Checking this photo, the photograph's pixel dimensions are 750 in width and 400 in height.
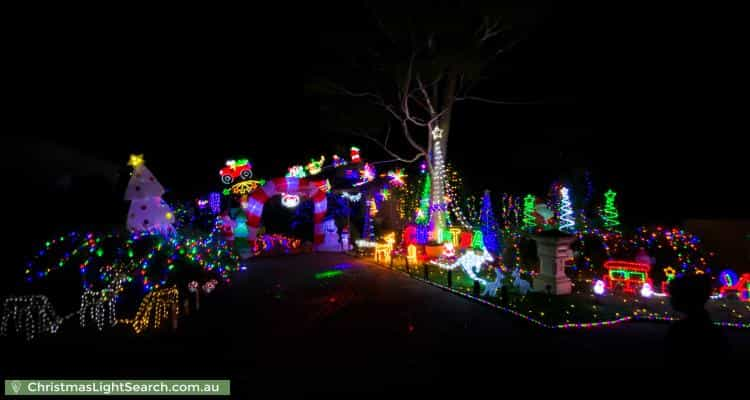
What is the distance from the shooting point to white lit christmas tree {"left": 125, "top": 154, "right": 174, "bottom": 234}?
823 centimetres

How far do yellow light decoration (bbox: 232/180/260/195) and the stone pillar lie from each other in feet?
41.6

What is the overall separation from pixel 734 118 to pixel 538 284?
8147 mm

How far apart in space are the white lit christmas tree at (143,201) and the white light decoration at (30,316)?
289cm

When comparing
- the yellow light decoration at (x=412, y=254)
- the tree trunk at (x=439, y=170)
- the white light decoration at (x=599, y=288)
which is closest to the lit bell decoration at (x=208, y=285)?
the yellow light decoration at (x=412, y=254)

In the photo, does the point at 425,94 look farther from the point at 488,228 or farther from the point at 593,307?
the point at 593,307

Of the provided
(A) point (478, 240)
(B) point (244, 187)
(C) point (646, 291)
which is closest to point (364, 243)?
(A) point (478, 240)

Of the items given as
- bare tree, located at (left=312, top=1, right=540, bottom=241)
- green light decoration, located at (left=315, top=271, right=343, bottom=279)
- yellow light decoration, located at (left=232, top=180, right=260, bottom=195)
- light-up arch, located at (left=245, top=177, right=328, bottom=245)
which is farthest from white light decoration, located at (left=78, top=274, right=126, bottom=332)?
yellow light decoration, located at (left=232, top=180, right=260, bottom=195)

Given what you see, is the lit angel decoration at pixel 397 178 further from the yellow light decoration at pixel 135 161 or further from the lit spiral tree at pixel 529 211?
the yellow light decoration at pixel 135 161

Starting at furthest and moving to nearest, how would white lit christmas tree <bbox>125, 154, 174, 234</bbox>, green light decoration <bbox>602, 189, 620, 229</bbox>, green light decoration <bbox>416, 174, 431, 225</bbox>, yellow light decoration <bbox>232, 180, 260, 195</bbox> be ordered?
1. yellow light decoration <bbox>232, 180, 260, 195</bbox>
2. green light decoration <bbox>416, 174, 431, 225</bbox>
3. green light decoration <bbox>602, 189, 620, 229</bbox>
4. white lit christmas tree <bbox>125, 154, 174, 234</bbox>

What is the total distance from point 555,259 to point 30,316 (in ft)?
28.3

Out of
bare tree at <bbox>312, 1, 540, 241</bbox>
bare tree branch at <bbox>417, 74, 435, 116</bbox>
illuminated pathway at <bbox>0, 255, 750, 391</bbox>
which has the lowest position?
illuminated pathway at <bbox>0, 255, 750, 391</bbox>

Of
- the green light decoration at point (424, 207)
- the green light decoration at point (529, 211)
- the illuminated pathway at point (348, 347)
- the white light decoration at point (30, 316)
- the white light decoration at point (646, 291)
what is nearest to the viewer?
the illuminated pathway at point (348, 347)

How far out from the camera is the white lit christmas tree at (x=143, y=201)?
27.0 feet

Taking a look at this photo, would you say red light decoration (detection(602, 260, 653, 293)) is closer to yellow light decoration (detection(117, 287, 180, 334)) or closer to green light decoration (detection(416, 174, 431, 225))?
green light decoration (detection(416, 174, 431, 225))
